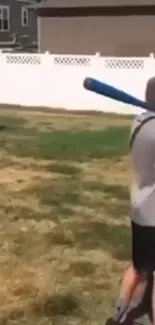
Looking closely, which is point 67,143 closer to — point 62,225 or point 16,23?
point 62,225

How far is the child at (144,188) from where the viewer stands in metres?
3.40

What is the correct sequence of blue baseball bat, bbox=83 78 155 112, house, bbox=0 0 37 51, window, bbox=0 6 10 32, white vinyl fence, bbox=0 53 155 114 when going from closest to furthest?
blue baseball bat, bbox=83 78 155 112
white vinyl fence, bbox=0 53 155 114
house, bbox=0 0 37 51
window, bbox=0 6 10 32

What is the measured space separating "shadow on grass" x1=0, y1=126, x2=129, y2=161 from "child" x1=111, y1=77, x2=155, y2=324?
5.29 metres

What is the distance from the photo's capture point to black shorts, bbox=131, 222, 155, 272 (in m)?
3.52

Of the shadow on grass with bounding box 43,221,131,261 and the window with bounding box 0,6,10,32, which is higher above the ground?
the shadow on grass with bounding box 43,221,131,261

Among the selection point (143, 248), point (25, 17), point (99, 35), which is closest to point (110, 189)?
point (143, 248)

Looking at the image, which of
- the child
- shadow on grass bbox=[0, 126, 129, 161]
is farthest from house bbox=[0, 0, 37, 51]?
the child

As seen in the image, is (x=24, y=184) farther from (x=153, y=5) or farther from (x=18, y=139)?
(x=153, y=5)

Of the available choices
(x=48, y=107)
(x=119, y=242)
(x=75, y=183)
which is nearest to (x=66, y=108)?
(x=48, y=107)

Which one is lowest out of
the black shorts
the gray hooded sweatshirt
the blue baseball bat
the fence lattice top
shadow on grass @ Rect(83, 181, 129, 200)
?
the fence lattice top

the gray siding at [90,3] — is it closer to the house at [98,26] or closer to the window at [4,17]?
the house at [98,26]

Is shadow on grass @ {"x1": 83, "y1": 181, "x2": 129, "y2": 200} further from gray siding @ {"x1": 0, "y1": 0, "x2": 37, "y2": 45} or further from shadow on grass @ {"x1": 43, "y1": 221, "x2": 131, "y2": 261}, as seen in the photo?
gray siding @ {"x1": 0, "y1": 0, "x2": 37, "y2": 45}

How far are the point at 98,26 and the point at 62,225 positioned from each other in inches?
477

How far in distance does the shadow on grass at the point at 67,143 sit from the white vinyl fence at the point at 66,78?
206 cm
